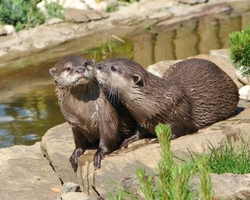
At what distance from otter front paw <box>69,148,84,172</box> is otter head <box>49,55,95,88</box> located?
0.51 metres

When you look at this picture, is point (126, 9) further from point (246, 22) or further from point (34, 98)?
point (34, 98)

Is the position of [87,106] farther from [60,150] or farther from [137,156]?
[60,150]

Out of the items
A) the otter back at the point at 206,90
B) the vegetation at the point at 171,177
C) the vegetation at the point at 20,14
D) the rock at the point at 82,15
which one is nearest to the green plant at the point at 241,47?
the otter back at the point at 206,90

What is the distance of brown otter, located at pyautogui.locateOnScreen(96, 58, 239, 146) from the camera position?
16.5ft

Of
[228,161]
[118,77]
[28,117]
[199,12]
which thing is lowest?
[199,12]

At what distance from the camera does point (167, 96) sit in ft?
16.7

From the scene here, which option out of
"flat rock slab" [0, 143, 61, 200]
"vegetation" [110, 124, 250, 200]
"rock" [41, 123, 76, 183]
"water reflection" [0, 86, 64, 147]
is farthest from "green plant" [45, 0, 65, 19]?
"vegetation" [110, 124, 250, 200]

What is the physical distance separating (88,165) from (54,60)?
5.96m

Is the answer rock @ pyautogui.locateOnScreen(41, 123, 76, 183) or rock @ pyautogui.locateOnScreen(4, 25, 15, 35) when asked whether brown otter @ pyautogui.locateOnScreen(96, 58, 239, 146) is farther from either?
rock @ pyautogui.locateOnScreen(4, 25, 15, 35)

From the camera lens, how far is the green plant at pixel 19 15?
12.5 m

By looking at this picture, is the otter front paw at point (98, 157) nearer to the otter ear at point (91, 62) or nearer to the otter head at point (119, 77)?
the otter head at point (119, 77)

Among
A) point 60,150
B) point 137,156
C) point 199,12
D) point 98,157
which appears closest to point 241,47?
point 137,156

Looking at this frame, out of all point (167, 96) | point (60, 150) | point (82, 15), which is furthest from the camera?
point (82, 15)

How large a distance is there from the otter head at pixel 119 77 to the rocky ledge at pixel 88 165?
1.38 ft
